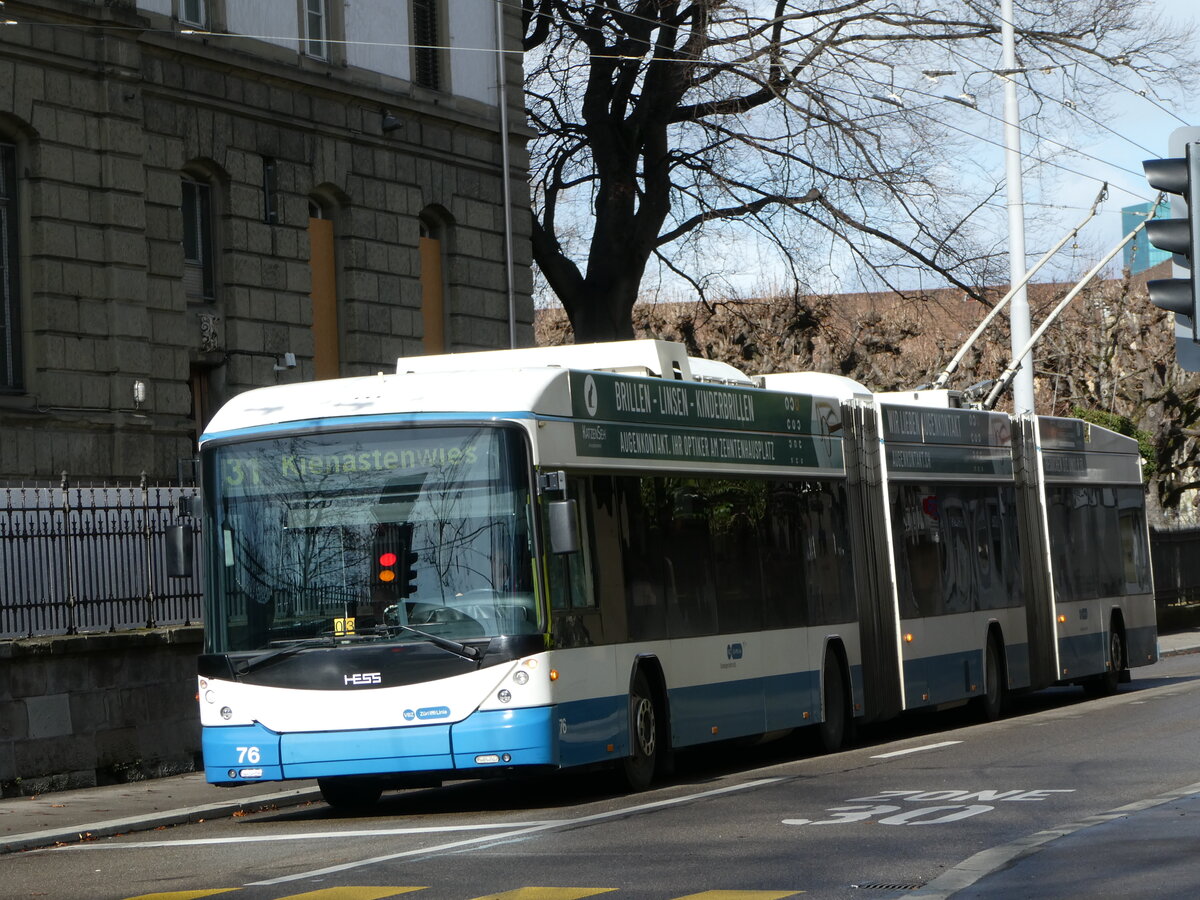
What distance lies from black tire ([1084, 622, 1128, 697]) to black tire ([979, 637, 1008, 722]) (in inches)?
117

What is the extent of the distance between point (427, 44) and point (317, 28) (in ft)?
7.95

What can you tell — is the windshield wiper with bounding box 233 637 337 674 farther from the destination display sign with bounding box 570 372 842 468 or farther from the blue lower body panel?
the destination display sign with bounding box 570 372 842 468

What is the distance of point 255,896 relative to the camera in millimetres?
9125

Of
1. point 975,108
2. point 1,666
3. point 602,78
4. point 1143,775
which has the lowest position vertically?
point 1143,775

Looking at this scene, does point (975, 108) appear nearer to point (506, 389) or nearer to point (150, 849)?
point (506, 389)

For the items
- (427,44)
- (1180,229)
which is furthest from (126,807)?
(427,44)

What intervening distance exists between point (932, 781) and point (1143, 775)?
133 cm

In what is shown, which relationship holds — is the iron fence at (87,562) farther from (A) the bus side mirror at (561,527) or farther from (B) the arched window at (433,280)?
(B) the arched window at (433,280)

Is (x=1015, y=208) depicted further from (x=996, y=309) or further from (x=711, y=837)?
(x=711, y=837)

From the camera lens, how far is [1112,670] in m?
22.8

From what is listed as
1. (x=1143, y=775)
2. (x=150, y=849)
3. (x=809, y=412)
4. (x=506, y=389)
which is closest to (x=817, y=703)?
(x=809, y=412)

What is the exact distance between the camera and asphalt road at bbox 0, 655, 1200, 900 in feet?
29.2

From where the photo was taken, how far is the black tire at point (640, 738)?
13.4m

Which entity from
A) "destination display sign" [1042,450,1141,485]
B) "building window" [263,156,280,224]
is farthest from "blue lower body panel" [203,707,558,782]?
"building window" [263,156,280,224]
